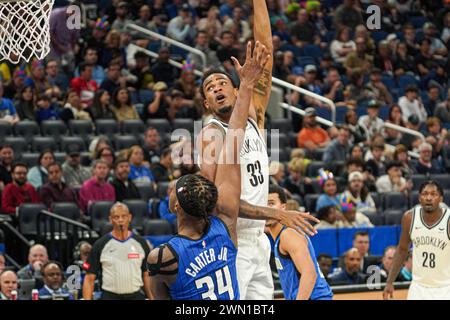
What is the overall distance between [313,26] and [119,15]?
3.59 metres

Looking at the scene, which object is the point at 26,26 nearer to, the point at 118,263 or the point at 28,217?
the point at 118,263

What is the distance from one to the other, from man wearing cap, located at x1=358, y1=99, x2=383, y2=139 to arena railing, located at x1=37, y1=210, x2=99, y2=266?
5.22 m

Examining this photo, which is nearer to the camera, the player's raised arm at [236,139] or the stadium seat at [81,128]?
the player's raised arm at [236,139]

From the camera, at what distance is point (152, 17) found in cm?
1658

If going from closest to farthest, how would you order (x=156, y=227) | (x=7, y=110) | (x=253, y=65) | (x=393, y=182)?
1. (x=253, y=65)
2. (x=156, y=227)
3. (x=7, y=110)
4. (x=393, y=182)

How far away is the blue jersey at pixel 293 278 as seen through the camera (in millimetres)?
6719

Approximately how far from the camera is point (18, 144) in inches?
496

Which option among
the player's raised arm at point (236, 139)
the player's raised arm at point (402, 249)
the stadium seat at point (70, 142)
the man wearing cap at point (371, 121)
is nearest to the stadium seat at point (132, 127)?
the stadium seat at point (70, 142)

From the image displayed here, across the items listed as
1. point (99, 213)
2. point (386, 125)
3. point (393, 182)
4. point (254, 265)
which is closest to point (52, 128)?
point (99, 213)

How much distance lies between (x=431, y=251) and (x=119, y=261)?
2.84m

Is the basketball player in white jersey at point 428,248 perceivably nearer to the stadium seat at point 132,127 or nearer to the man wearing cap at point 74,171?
the man wearing cap at point 74,171

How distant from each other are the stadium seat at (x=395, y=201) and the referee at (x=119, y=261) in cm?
445

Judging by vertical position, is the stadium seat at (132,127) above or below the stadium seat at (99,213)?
above

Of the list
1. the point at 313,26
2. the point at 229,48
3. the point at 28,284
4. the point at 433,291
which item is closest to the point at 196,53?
the point at 229,48
